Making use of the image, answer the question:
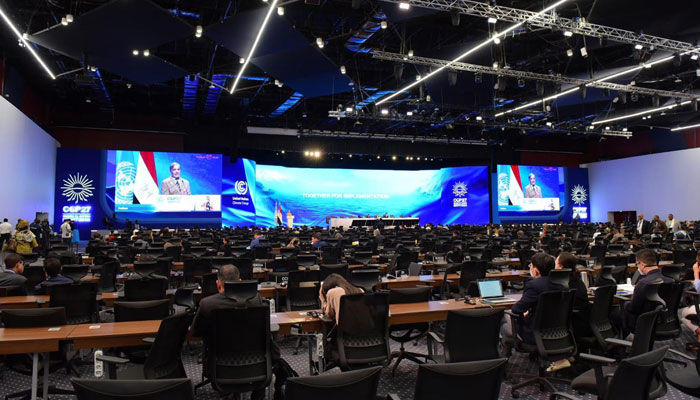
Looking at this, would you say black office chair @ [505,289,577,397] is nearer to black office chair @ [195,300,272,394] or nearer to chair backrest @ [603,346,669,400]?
chair backrest @ [603,346,669,400]

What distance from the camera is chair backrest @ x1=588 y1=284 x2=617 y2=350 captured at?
15.1ft

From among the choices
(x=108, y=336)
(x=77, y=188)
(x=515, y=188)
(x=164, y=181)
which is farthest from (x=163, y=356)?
(x=515, y=188)

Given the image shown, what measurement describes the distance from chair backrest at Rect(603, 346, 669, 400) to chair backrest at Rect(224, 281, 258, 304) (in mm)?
2609

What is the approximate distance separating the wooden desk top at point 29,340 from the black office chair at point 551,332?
12.6 feet

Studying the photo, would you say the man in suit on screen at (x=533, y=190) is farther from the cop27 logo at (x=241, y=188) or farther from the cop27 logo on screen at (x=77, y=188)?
the cop27 logo on screen at (x=77, y=188)

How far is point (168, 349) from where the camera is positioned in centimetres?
353

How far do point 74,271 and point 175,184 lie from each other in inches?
695

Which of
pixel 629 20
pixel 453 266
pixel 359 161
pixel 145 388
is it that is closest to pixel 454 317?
pixel 145 388

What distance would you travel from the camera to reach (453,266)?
7.87 meters

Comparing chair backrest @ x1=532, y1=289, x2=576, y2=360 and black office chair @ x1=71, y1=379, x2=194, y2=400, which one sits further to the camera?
chair backrest @ x1=532, y1=289, x2=576, y2=360

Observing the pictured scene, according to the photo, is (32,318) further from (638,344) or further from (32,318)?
(638,344)

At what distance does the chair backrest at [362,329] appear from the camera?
403 cm

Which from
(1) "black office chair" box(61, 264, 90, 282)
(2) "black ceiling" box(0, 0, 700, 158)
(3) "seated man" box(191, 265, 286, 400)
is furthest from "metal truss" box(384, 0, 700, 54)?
(3) "seated man" box(191, 265, 286, 400)

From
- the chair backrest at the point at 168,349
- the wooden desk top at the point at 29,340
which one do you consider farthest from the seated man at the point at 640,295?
the wooden desk top at the point at 29,340
